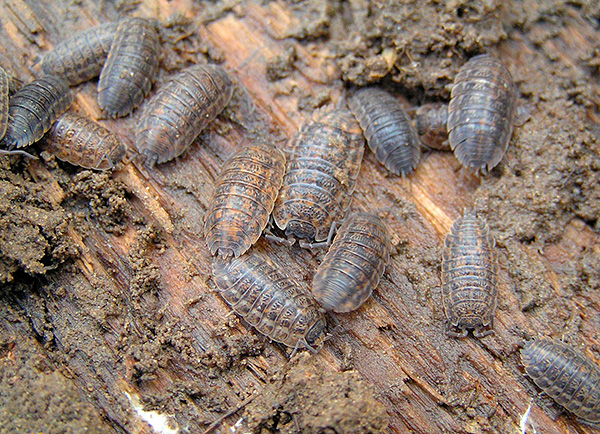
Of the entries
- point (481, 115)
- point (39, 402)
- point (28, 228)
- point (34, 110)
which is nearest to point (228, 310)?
point (39, 402)

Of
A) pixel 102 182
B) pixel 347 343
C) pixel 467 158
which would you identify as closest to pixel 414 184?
pixel 467 158

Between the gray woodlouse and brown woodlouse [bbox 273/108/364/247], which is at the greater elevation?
the gray woodlouse

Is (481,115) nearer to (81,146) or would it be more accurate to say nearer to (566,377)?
(566,377)

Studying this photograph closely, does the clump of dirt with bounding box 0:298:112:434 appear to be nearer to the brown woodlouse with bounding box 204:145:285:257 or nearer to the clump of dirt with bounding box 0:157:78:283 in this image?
the clump of dirt with bounding box 0:157:78:283

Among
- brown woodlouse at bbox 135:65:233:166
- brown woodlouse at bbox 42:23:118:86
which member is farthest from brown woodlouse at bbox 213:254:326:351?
brown woodlouse at bbox 42:23:118:86

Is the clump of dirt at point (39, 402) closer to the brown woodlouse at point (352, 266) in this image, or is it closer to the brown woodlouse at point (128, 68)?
the brown woodlouse at point (352, 266)
